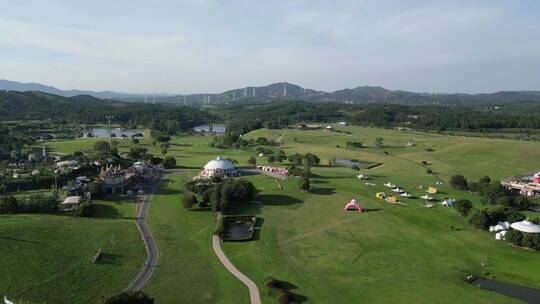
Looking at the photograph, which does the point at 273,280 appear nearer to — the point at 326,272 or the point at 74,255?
the point at 326,272

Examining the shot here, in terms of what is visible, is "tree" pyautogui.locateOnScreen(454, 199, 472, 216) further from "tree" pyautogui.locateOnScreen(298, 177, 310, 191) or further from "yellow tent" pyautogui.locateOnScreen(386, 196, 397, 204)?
"tree" pyautogui.locateOnScreen(298, 177, 310, 191)

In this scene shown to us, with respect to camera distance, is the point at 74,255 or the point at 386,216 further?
the point at 386,216

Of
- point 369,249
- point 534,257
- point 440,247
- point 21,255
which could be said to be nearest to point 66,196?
point 21,255

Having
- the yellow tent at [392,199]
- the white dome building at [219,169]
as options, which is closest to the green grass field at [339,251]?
the yellow tent at [392,199]

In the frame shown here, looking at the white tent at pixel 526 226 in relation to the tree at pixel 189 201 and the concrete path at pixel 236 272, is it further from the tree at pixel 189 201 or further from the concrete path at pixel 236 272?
the tree at pixel 189 201

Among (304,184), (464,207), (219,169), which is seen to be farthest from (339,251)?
(219,169)

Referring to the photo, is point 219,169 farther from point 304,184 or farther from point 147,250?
point 147,250
